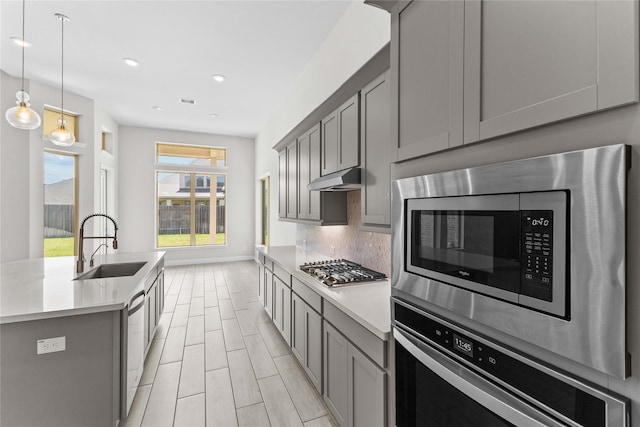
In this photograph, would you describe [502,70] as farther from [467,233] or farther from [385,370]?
[385,370]

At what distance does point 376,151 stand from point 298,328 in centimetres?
174

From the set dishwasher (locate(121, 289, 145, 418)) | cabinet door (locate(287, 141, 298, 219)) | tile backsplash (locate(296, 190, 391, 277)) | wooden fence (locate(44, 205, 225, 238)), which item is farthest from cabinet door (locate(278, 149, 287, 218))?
wooden fence (locate(44, 205, 225, 238))

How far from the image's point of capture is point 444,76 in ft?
3.44

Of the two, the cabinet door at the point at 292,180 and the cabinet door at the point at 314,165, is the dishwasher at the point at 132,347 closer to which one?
the cabinet door at the point at 314,165

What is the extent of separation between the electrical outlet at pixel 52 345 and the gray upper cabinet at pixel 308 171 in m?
2.17

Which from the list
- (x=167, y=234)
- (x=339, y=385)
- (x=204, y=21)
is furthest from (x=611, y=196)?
(x=167, y=234)

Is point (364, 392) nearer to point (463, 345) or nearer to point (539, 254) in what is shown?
point (463, 345)

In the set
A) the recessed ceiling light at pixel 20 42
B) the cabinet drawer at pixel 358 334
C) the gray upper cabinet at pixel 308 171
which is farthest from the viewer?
the recessed ceiling light at pixel 20 42

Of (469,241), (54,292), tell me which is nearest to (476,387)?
(469,241)

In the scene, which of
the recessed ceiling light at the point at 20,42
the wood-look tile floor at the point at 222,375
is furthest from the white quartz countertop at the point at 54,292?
the recessed ceiling light at the point at 20,42

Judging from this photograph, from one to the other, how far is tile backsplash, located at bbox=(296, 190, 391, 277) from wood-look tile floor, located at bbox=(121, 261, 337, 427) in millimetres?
1171

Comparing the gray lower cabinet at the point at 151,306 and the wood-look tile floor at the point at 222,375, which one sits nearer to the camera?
the wood-look tile floor at the point at 222,375

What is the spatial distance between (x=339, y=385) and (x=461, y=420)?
1066 mm

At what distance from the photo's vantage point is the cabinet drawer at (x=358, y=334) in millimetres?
1415
